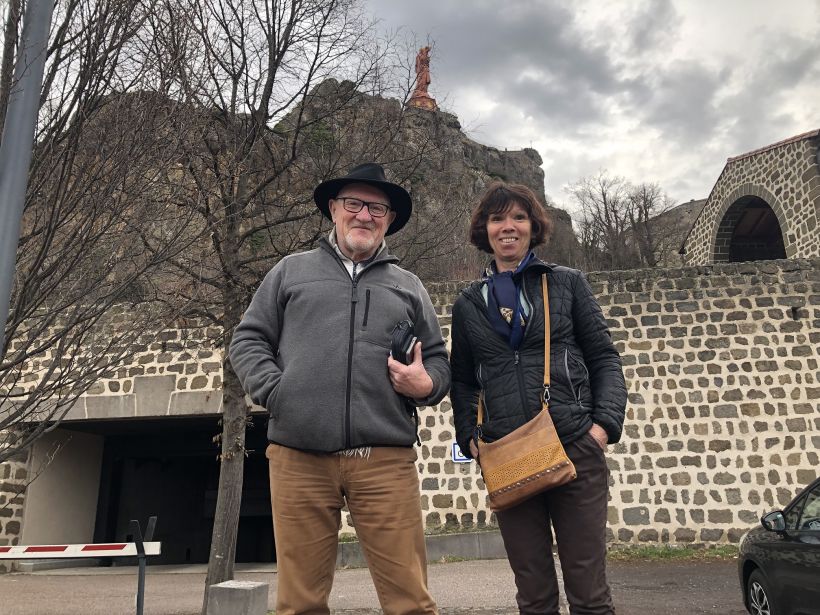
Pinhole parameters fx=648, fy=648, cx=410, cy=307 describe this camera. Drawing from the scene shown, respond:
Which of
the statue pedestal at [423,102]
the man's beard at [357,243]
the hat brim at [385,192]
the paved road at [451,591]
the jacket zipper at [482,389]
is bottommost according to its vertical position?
the paved road at [451,591]

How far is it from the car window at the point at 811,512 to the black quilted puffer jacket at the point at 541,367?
211cm

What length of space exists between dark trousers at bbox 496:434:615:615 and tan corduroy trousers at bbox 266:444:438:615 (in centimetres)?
35

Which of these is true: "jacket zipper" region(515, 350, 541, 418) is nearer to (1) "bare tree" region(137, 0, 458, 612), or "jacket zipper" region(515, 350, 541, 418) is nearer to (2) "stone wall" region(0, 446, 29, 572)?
(1) "bare tree" region(137, 0, 458, 612)

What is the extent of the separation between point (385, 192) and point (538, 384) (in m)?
0.95

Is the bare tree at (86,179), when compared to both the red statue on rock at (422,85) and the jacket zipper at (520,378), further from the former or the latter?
the red statue on rock at (422,85)

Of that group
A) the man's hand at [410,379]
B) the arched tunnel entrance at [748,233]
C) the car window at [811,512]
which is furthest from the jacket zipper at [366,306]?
the arched tunnel entrance at [748,233]

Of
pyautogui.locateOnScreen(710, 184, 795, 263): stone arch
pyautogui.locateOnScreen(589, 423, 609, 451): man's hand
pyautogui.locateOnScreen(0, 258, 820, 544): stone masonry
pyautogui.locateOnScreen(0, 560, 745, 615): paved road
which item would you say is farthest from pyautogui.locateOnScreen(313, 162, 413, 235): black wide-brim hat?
pyautogui.locateOnScreen(710, 184, 795, 263): stone arch

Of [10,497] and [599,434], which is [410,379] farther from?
[10,497]

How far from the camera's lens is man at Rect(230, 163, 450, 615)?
6.98 feet

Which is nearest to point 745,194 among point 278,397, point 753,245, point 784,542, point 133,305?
point 753,245

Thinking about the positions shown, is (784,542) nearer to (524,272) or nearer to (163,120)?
(524,272)

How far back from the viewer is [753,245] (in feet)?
50.8

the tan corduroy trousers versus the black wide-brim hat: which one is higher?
the black wide-brim hat

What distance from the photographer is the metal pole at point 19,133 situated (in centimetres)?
256
